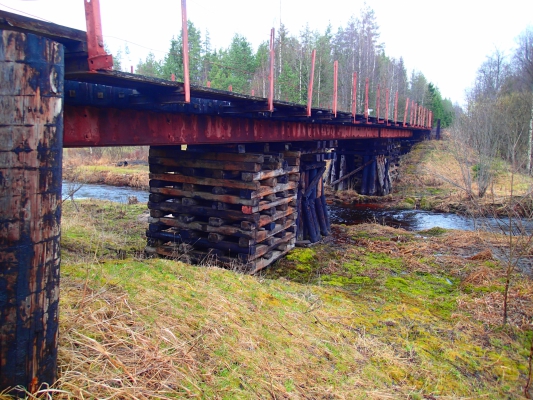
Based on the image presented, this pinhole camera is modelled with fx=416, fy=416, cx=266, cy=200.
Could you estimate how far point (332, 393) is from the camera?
346cm

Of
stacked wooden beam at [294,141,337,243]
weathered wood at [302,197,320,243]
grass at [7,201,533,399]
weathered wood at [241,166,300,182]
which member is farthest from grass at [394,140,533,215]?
grass at [7,201,533,399]

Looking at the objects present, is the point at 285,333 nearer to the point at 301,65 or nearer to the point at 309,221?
the point at 309,221

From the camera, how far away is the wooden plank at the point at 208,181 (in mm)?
7430

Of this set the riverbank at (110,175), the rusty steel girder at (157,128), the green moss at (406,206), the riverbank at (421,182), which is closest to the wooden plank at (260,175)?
the rusty steel girder at (157,128)

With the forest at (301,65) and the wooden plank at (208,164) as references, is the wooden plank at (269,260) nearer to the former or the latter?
the wooden plank at (208,164)

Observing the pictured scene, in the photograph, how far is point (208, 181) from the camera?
762cm

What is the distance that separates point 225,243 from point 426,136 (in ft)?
109

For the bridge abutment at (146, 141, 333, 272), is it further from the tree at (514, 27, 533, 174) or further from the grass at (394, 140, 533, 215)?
the tree at (514, 27, 533, 174)

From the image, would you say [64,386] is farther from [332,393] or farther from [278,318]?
[278,318]

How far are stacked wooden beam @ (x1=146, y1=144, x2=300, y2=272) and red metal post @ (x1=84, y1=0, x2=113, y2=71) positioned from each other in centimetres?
424

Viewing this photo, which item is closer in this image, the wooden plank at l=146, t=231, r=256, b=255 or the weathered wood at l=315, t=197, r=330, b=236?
the wooden plank at l=146, t=231, r=256, b=255

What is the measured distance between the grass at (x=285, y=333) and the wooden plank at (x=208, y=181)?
1751mm

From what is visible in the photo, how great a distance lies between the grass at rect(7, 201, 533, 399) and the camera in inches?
112

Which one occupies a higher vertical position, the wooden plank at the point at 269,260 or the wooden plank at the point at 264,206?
the wooden plank at the point at 264,206
